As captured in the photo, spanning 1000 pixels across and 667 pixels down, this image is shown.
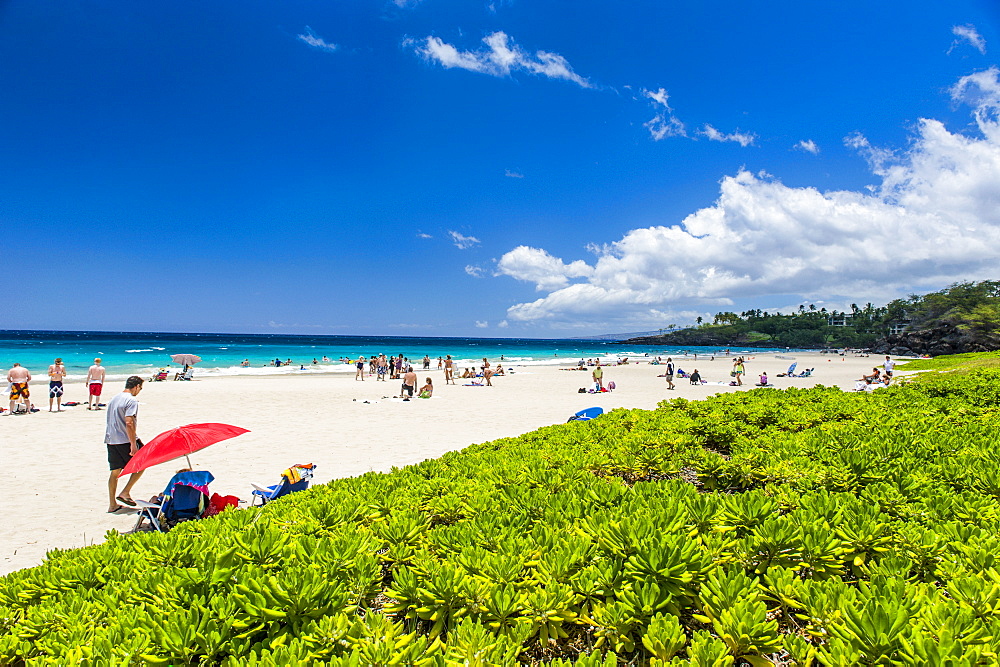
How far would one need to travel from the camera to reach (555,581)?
2.09 metres

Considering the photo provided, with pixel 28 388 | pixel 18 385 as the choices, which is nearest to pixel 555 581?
pixel 28 388

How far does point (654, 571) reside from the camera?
2049 mm

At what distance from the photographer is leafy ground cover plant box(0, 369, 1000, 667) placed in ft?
5.55

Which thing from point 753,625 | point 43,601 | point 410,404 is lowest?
point 410,404

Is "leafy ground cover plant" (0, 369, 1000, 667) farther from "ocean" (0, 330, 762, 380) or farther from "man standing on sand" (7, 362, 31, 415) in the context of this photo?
"ocean" (0, 330, 762, 380)

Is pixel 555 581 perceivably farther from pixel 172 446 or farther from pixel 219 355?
pixel 219 355

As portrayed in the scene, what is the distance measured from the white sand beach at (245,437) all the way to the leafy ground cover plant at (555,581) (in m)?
4.56

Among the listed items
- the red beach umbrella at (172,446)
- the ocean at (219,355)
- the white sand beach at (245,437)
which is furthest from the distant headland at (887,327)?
the red beach umbrella at (172,446)

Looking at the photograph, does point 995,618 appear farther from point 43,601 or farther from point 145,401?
point 145,401

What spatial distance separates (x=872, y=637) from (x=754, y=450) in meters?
3.06

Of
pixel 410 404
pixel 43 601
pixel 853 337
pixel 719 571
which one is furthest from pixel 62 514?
pixel 853 337

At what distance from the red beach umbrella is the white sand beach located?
1.05 meters

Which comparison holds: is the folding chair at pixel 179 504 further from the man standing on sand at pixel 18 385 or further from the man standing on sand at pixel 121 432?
the man standing on sand at pixel 18 385

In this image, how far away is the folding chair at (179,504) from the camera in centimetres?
602
